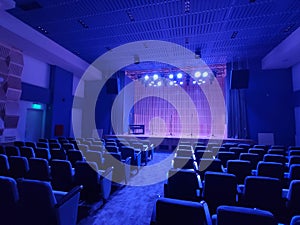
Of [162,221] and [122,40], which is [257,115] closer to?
[122,40]

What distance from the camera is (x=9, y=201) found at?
8.18ft

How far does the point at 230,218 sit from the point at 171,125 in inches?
571

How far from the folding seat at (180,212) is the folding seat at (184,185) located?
1.32 metres

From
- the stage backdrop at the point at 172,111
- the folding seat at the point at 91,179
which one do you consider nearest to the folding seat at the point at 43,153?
the folding seat at the point at 91,179

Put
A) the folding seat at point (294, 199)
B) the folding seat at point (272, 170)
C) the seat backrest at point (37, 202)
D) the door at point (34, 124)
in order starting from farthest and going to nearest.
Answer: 1. the door at point (34, 124)
2. the folding seat at point (272, 170)
3. the folding seat at point (294, 199)
4. the seat backrest at point (37, 202)

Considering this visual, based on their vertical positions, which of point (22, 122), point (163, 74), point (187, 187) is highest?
point (163, 74)

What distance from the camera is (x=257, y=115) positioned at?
11.4 metres

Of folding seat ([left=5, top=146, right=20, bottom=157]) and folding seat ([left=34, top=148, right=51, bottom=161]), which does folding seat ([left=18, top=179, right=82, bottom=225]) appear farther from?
folding seat ([left=5, top=146, right=20, bottom=157])

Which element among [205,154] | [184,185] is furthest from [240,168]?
[205,154]

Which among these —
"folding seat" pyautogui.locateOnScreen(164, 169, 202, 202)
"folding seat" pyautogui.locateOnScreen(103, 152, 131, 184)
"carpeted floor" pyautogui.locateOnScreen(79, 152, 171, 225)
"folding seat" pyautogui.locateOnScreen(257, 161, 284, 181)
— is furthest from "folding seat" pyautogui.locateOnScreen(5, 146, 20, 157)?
"folding seat" pyautogui.locateOnScreen(257, 161, 284, 181)

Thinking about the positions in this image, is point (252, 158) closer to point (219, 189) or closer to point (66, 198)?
point (219, 189)

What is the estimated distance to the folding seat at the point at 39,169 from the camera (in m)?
4.02

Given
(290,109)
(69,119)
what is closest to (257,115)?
(290,109)

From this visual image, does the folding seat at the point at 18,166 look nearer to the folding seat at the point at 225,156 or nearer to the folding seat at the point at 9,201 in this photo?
the folding seat at the point at 9,201
